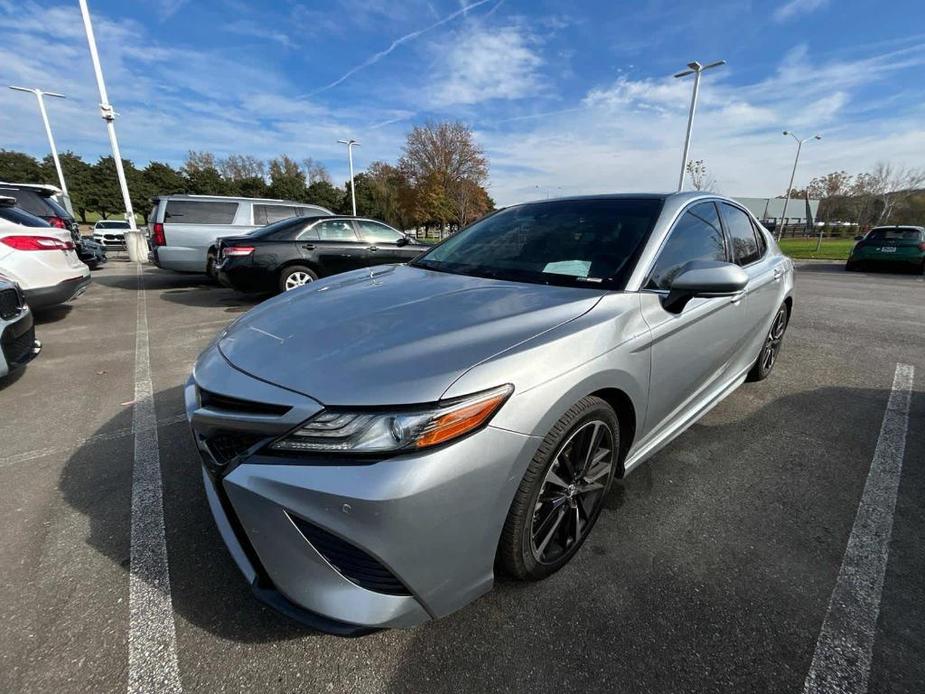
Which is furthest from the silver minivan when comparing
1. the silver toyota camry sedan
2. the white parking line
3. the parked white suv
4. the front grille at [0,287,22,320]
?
the silver toyota camry sedan

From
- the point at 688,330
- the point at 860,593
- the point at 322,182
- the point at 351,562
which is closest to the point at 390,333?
the point at 351,562

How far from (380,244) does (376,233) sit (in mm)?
234

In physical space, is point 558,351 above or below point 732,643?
above

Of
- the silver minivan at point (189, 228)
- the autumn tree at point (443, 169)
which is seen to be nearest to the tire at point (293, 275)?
the silver minivan at point (189, 228)

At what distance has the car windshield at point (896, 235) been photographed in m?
13.0

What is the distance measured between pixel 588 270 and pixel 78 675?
246 cm

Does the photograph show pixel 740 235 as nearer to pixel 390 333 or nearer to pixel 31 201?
pixel 390 333

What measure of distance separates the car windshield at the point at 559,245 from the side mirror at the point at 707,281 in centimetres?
23

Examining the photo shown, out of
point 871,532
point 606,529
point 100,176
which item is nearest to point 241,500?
point 606,529

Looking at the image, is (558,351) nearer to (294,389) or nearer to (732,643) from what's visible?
(294,389)

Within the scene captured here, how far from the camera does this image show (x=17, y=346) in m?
3.50

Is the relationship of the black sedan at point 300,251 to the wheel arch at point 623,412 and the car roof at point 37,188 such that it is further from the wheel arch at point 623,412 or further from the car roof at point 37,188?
the car roof at point 37,188

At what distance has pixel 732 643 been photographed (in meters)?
1.50

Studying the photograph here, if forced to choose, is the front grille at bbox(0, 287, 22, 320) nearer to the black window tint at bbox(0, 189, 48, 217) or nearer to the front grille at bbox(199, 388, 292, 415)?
the front grille at bbox(199, 388, 292, 415)
